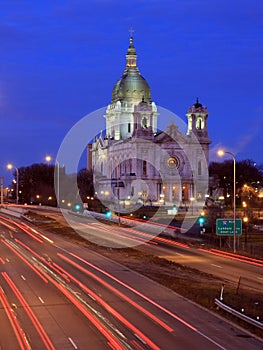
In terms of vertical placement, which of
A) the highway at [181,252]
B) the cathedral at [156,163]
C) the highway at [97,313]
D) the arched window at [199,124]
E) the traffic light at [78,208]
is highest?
the arched window at [199,124]

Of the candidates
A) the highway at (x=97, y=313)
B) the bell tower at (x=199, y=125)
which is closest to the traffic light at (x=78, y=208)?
the highway at (x=97, y=313)

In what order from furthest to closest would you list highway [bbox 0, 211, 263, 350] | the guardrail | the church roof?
1. the church roof
2. the guardrail
3. highway [bbox 0, 211, 263, 350]

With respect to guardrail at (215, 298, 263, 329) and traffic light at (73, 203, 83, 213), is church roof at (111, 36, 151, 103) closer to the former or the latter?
traffic light at (73, 203, 83, 213)

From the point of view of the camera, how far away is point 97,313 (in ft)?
86.6

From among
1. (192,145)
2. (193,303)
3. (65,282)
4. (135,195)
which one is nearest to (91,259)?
(65,282)

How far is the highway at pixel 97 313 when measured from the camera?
71.3 ft

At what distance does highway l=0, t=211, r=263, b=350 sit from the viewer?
21.7 metres

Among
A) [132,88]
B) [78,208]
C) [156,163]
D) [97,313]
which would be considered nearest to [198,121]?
[156,163]

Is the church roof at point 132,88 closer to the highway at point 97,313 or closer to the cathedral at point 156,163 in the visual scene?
the cathedral at point 156,163

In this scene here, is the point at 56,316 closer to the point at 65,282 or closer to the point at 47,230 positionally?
the point at 65,282

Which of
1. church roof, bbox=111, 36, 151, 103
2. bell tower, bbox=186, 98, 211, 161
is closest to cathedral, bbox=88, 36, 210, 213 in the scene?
bell tower, bbox=186, 98, 211, 161

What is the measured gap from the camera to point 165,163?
152375mm

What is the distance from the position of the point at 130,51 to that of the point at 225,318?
16243cm

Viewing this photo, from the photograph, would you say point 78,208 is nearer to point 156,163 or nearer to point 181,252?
point 181,252
